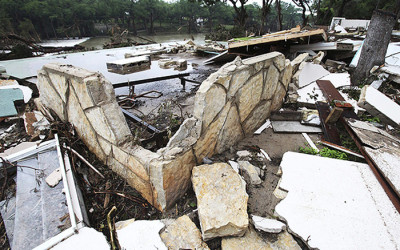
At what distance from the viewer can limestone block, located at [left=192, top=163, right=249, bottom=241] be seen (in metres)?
1.64

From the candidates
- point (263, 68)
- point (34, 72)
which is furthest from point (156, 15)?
point (263, 68)

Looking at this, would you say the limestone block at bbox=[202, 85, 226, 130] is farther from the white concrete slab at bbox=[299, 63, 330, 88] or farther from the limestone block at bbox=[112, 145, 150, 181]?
the white concrete slab at bbox=[299, 63, 330, 88]

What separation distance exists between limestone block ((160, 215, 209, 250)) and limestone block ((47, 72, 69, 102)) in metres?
1.93

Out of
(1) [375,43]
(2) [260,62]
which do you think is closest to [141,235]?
(2) [260,62]

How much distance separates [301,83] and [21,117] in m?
5.41

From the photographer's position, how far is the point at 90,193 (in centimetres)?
211

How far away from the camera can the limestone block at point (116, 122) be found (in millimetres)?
2021

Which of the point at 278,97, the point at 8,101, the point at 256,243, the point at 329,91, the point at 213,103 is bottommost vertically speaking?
the point at 256,243

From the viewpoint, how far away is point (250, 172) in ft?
7.63

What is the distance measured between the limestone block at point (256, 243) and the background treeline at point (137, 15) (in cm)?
1396

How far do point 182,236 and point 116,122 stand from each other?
1.27 m

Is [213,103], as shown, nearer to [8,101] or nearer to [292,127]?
[292,127]

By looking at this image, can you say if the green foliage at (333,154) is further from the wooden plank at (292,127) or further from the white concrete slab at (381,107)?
the white concrete slab at (381,107)

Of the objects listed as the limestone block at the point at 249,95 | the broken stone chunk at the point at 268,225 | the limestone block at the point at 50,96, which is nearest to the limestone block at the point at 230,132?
the limestone block at the point at 249,95
